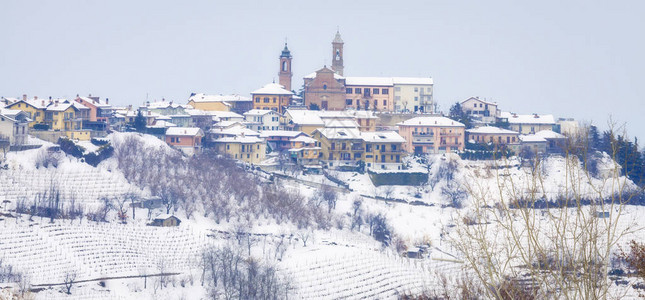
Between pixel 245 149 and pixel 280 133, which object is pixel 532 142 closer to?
pixel 280 133

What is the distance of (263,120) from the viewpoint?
51625 millimetres

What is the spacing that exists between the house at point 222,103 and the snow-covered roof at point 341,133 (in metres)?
9.60

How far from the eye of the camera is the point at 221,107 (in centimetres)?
5581

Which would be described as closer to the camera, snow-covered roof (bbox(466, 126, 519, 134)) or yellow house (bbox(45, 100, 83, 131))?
yellow house (bbox(45, 100, 83, 131))

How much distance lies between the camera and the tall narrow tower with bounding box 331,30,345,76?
61375 millimetres

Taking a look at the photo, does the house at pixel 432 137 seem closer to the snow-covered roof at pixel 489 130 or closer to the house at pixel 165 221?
the snow-covered roof at pixel 489 130

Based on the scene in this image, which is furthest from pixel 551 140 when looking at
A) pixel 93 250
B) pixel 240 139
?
pixel 93 250

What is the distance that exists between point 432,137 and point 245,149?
33.1 feet

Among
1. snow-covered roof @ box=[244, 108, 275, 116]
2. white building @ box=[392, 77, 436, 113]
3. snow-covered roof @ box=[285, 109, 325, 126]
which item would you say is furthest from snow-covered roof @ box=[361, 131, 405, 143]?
white building @ box=[392, 77, 436, 113]

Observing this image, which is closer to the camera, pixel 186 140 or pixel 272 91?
pixel 186 140

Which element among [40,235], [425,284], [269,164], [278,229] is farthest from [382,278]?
[269,164]

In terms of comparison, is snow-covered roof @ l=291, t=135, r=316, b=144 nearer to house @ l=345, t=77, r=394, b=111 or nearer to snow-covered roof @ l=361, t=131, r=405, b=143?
snow-covered roof @ l=361, t=131, r=405, b=143

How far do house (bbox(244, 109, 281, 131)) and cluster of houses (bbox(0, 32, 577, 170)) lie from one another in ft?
0.17

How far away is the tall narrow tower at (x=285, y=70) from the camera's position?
198 feet
